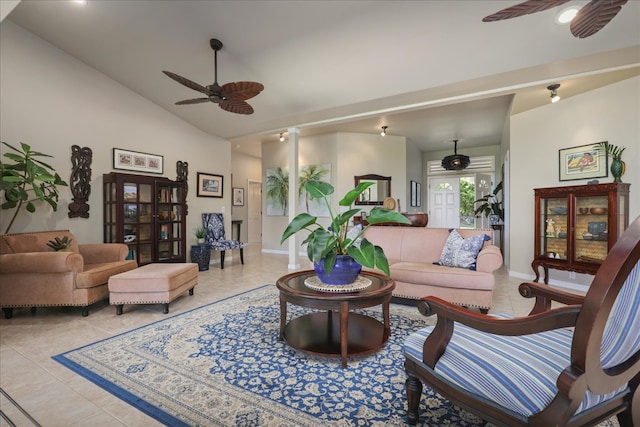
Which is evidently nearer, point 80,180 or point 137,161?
point 80,180

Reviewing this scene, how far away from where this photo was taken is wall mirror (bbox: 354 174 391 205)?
6645mm

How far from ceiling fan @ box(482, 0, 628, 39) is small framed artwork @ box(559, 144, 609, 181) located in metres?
2.51

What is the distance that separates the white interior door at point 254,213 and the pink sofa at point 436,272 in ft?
20.7

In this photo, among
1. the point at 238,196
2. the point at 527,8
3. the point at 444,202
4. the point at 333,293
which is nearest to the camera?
the point at 527,8

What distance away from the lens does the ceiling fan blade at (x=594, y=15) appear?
172 centimetres

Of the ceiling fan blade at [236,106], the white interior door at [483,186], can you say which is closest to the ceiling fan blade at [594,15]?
the ceiling fan blade at [236,106]

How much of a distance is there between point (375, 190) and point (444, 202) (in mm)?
3012

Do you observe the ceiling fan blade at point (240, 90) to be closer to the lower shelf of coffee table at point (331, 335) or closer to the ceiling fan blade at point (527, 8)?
the ceiling fan blade at point (527, 8)

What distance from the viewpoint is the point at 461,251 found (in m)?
3.21

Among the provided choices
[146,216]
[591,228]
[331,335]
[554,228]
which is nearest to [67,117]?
[146,216]

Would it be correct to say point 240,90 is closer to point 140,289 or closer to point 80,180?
point 140,289

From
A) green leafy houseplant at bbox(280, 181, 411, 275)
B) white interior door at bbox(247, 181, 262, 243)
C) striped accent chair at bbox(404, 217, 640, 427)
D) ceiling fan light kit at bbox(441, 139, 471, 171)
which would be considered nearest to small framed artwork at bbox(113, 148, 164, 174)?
green leafy houseplant at bbox(280, 181, 411, 275)

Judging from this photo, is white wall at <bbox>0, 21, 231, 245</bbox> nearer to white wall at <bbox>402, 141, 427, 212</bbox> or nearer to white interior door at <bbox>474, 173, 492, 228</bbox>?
white wall at <bbox>402, 141, 427, 212</bbox>

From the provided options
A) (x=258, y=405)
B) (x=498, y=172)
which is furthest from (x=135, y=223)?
(x=498, y=172)
